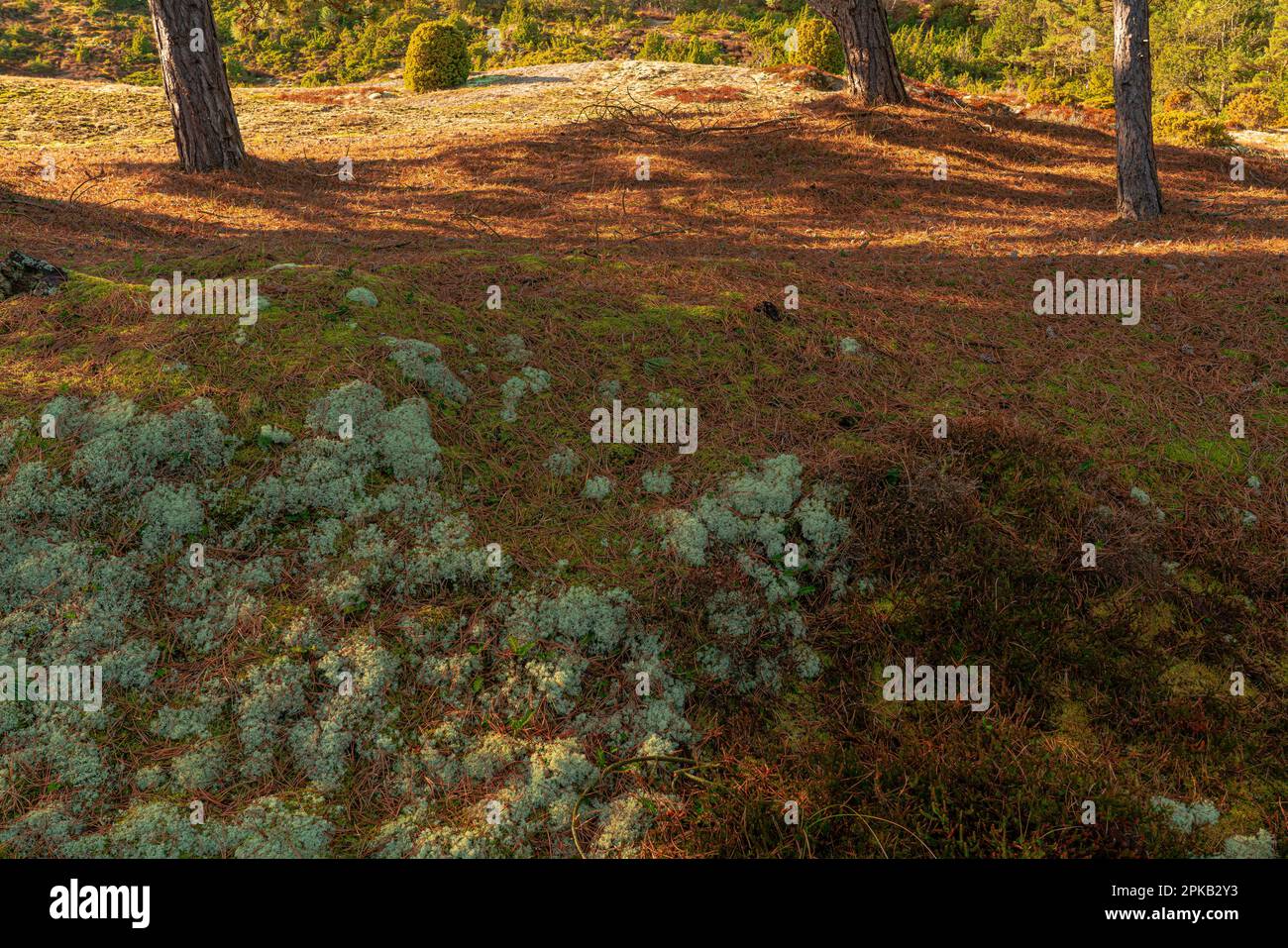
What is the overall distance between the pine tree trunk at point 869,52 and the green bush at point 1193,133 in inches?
271

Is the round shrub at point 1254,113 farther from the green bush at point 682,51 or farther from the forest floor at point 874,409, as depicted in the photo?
the green bush at point 682,51

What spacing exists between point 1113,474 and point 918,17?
127 feet

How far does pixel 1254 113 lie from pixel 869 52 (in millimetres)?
17323

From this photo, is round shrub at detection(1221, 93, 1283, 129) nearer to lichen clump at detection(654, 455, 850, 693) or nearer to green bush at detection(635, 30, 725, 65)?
green bush at detection(635, 30, 725, 65)

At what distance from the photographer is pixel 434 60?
20.5m

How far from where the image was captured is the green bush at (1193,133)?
16.3 metres

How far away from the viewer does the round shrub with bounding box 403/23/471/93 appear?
2052 centimetres

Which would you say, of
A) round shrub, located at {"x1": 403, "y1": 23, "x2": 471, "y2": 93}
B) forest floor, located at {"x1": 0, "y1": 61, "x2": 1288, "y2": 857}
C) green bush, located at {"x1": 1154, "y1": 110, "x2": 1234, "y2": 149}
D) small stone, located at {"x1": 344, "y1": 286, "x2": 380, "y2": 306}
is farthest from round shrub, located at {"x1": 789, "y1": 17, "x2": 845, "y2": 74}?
small stone, located at {"x1": 344, "y1": 286, "x2": 380, "y2": 306}

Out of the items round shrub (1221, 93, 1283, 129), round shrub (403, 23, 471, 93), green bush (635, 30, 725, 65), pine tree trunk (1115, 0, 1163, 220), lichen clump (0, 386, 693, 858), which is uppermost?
green bush (635, 30, 725, 65)

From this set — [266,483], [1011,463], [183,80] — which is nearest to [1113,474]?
[1011,463]

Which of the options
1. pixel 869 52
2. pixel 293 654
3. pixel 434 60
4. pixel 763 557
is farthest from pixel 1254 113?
pixel 293 654

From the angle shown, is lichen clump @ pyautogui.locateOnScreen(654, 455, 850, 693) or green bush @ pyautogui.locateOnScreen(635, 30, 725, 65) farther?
green bush @ pyautogui.locateOnScreen(635, 30, 725, 65)

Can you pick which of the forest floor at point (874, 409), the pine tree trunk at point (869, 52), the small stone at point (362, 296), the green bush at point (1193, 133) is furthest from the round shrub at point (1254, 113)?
the small stone at point (362, 296)

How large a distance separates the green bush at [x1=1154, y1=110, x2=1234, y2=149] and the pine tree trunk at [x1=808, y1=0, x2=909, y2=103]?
6.88m
